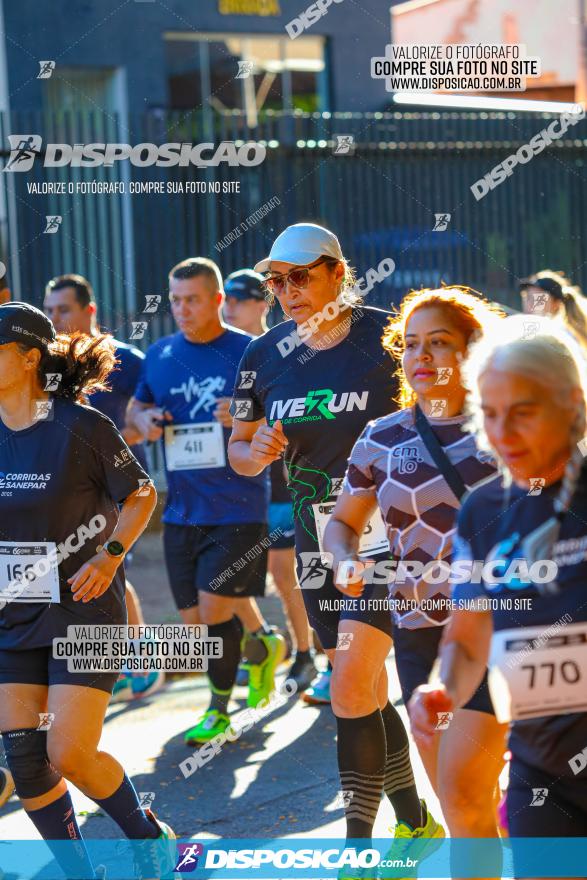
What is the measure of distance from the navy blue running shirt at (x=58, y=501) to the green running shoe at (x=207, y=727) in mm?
2070

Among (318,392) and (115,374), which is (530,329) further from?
(115,374)

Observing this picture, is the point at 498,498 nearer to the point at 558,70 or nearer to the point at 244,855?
the point at 244,855

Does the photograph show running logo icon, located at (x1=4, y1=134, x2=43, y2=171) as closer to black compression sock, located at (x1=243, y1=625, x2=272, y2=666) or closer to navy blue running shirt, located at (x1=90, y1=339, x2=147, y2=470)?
navy blue running shirt, located at (x1=90, y1=339, x2=147, y2=470)

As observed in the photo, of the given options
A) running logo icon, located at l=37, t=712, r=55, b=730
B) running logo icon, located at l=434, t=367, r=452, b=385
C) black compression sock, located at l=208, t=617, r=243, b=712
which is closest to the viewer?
running logo icon, located at l=434, t=367, r=452, b=385

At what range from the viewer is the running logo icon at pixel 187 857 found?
14.8 ft

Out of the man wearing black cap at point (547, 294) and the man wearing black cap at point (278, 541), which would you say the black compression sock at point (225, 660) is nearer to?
the man wearing black cap at point (278, 541)

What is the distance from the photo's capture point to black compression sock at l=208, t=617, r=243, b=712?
253 inches

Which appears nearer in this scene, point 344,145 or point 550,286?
point 550,286

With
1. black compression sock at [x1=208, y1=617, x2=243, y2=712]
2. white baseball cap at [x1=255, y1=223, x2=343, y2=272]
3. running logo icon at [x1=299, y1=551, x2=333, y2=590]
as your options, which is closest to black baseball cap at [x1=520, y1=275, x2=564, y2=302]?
black compression sock at [x1=208, y1=617, x2=243, y2=712]

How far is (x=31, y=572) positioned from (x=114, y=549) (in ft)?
0.88

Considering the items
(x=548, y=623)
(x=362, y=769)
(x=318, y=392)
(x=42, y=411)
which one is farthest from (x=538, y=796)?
(x=42, y=411)

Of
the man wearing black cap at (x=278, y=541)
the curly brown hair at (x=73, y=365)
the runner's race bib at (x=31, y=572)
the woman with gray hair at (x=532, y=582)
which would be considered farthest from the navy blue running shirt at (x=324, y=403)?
the man wearing black cap at (x=278, y=541)

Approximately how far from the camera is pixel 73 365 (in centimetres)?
446

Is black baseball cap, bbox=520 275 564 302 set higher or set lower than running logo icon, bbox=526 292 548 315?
higher
